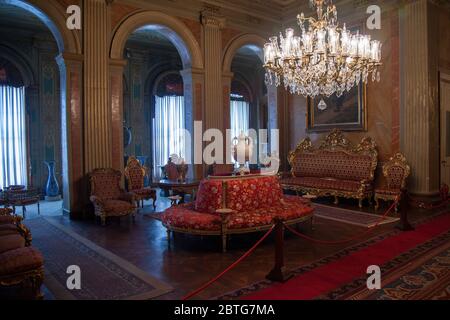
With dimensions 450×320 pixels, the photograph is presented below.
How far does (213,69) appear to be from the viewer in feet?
30.0

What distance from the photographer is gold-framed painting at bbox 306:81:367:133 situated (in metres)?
8.80

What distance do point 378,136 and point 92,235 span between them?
6570mm

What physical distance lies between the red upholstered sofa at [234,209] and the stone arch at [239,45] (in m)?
4.69

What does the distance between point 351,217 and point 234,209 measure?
281 cm

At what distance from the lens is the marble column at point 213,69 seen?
9.02 meters

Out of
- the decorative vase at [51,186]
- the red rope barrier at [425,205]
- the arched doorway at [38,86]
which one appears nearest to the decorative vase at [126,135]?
the arched doorway at [38,86]

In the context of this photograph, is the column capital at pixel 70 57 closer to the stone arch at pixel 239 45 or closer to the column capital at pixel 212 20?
the column capital at pixel 212 20

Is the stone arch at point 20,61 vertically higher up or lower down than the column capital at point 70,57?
higher up

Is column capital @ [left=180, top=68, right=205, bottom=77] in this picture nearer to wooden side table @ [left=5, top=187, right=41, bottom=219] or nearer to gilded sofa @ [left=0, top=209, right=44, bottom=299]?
wooden side table @ [left=5, top=187, right=41, bottom=219]

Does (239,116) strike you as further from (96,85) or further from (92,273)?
(92,273)

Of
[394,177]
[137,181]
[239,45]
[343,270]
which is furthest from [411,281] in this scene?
[239,45]

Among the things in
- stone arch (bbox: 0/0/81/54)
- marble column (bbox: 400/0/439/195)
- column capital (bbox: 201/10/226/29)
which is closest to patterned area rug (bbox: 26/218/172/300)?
stone arch (bbox: 0/0/81/54)

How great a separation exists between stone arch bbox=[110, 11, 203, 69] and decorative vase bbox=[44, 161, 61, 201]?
410 cm
